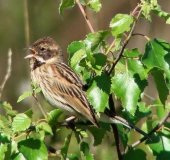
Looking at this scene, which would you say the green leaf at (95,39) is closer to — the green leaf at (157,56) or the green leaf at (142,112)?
the green leaf at (157,56)

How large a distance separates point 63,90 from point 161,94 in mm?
1540

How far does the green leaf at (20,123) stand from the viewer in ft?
9.21

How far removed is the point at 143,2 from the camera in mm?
2570

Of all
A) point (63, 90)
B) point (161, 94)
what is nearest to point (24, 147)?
point (161, 94)

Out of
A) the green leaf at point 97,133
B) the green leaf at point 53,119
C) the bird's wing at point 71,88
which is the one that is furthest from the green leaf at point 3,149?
the bird's wing at point 71,88

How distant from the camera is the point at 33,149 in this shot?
2922 mm

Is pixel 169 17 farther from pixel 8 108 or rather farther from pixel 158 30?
pixel 158 30

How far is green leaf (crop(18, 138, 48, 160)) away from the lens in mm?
2923

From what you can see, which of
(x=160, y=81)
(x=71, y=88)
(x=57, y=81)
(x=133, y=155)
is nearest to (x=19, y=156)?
(x=133, y=155)

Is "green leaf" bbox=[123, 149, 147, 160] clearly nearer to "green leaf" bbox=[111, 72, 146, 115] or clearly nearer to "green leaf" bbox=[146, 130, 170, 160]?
"green leaf" bbox=[146, 130, 170, 160]

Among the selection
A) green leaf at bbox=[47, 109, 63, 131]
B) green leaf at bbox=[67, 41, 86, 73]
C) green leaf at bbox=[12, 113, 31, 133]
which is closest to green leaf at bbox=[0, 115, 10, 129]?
Result: green leaf at bbox=[12, 113, 31, 133]

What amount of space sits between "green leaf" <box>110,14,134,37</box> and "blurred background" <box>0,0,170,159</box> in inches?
116

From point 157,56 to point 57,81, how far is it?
1674 mm

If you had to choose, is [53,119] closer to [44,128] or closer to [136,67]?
[44,128]
